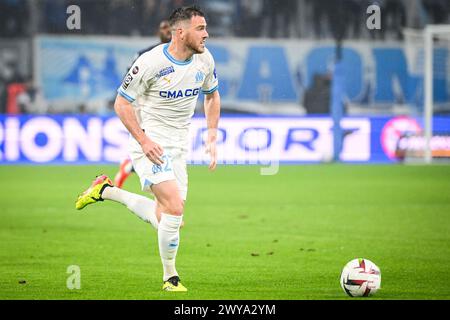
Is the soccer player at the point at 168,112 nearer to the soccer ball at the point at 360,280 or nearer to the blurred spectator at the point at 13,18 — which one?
the soccer ball at the point at 360,280

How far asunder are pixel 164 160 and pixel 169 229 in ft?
1.70

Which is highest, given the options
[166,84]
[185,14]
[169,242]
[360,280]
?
[185,14]

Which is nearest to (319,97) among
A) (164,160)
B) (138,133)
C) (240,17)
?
(240,17)

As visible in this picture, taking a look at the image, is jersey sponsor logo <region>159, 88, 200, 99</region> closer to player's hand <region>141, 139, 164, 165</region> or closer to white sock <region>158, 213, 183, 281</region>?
player's hand <region>141, 139, 164, 165</region>

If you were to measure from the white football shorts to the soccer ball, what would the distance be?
4.68 ft

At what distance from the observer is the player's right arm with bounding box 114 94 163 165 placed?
26.5 ft

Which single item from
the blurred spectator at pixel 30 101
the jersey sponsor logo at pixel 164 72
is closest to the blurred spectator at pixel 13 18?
the blurred spectator at pixel 30 101

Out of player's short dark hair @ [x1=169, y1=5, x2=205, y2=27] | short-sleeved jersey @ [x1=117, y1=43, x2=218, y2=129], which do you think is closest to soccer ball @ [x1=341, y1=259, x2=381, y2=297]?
short-sleeved jersey @ [x1=117, y1=43, x2=218, y2=129]

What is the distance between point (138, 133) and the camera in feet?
26.6

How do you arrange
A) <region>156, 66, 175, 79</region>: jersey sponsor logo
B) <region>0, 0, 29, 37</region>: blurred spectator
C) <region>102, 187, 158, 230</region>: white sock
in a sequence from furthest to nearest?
<region>0, 0, 29, 37</region>: blurred spectator, <region>102, 187, 158, 230</region>: white sock, <region>156, 66, 175, 79</region>: jersey sponsor logo

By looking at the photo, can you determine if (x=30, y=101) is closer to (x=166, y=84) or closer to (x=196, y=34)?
(x=166, y=84)

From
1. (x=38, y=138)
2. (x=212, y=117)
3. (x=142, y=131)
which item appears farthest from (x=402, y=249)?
(x=38, y=138)
